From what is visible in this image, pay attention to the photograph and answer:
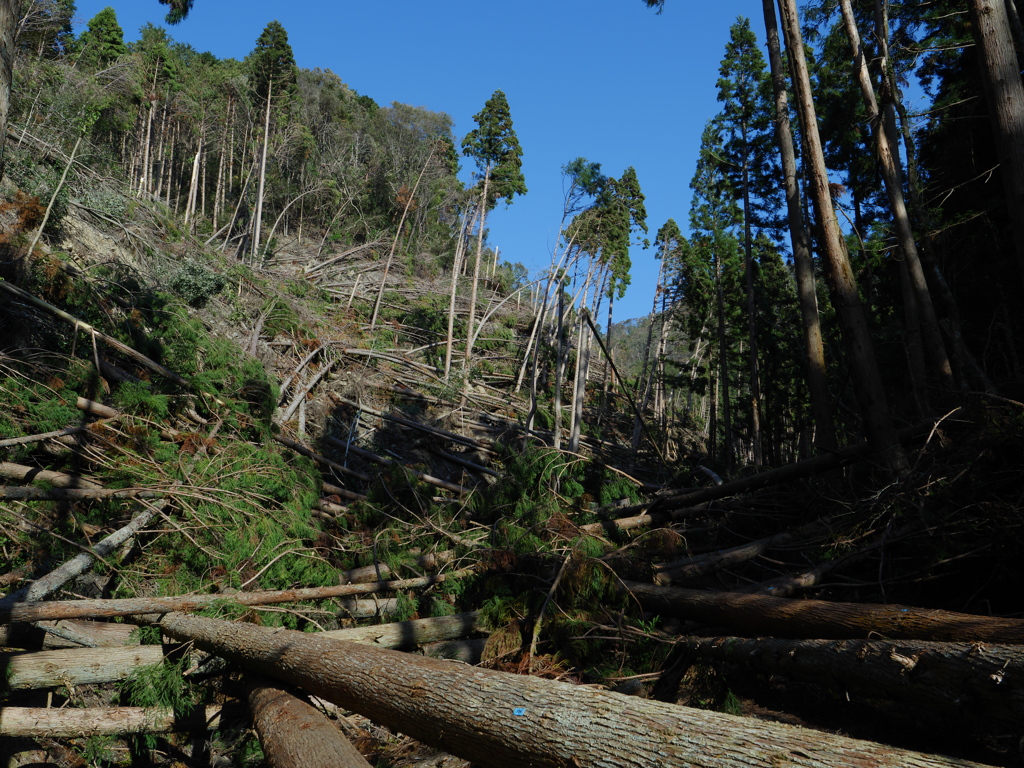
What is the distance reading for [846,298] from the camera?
22.5 feet

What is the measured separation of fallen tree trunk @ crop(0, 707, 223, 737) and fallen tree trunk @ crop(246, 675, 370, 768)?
0.64 meters

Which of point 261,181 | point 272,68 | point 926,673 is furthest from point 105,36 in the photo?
point 926,673

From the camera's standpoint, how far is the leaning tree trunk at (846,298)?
6.36 metres

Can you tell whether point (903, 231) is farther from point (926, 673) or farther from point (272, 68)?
point (272, 68)

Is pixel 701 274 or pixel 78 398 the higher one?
pixel 701 274

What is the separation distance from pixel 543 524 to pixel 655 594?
1761 mm

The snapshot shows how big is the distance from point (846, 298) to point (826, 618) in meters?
4.11

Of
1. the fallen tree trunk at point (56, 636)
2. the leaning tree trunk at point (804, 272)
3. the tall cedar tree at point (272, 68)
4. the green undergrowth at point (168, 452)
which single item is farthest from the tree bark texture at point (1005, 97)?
the tall cedar tree at point (272, 68)

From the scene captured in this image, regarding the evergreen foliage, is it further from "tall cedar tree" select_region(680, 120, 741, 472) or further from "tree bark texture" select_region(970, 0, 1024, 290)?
"tree bark texture" select_region(970, 0, 1024, 290)

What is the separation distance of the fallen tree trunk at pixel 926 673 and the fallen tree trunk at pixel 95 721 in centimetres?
394

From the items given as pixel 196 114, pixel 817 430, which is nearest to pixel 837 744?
pixel 817 430

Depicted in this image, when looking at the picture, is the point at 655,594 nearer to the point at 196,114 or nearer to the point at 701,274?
the point at 701,274

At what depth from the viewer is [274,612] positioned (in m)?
5.63

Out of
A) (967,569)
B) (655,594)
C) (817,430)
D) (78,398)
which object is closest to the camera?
(967,569)
